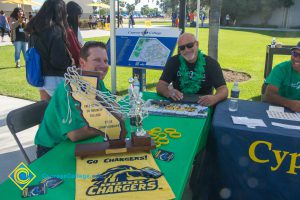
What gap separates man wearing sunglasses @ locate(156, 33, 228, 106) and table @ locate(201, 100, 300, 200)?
80 centimetres

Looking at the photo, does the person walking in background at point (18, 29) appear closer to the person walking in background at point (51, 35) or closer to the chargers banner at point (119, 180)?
the person walking in background at point (51, 35)

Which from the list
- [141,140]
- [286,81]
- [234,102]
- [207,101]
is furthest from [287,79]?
[141,140]

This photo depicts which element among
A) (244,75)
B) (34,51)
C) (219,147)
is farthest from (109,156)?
(244,75)

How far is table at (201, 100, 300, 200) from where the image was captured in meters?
2.05

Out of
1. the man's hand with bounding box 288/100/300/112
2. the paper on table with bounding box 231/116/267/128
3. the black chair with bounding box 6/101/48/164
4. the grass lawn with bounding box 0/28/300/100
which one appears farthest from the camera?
the grass lawn with bounding box 0/28/300/100

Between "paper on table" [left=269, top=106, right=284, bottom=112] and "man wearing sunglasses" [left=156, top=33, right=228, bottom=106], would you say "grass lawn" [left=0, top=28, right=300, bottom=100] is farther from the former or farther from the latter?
"paper on table" [left=269, top=106, right=284, bottom=112]

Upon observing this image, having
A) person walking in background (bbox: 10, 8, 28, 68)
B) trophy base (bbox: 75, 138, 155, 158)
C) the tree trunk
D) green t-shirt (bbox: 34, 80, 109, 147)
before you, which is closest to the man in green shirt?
green t-shirt (bbox: 34, 80, 109, 147)

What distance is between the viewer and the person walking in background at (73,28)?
324cm

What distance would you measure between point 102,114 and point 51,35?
1675 millimetres

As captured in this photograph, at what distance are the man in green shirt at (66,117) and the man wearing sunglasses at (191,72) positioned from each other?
3.94ft

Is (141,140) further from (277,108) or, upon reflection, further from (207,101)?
(277,108)

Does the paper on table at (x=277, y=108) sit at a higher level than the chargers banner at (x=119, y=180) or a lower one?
higher

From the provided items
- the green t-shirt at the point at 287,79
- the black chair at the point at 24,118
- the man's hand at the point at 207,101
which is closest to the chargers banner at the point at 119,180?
the black chair at the point at 24,118

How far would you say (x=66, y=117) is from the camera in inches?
68.3
